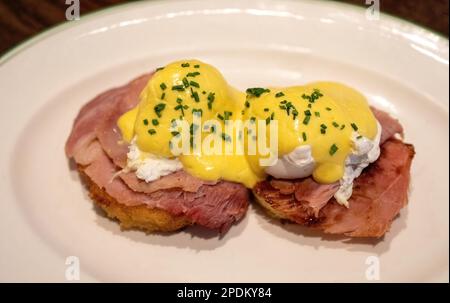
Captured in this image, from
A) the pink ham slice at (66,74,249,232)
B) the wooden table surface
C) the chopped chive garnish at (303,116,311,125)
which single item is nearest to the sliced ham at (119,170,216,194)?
the pink ham slice at (66,74,249,232)

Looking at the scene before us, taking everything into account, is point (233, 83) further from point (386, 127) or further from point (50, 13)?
point (50, 13)

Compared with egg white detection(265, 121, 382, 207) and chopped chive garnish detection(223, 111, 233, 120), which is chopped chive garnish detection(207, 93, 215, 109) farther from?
egg white detection(265, 121, 382, 207)

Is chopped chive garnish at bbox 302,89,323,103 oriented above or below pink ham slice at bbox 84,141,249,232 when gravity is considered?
above

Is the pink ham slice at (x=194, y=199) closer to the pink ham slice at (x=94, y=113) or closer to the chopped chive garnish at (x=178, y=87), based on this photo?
the pink ham slice at (x=94, y=113)

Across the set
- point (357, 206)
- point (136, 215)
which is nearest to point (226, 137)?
point (136, 215)

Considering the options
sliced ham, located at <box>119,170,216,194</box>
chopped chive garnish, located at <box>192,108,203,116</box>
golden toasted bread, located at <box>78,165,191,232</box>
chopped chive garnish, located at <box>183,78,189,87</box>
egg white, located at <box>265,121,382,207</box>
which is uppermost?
chopped chive garnish, located at <box>183,78,189,87</box>

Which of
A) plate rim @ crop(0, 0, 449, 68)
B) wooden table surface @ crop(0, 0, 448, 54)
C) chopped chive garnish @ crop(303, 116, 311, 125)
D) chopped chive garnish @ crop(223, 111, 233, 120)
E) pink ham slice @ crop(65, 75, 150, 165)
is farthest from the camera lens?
wooden table surface @ crop(0, 0, 448, 54)
